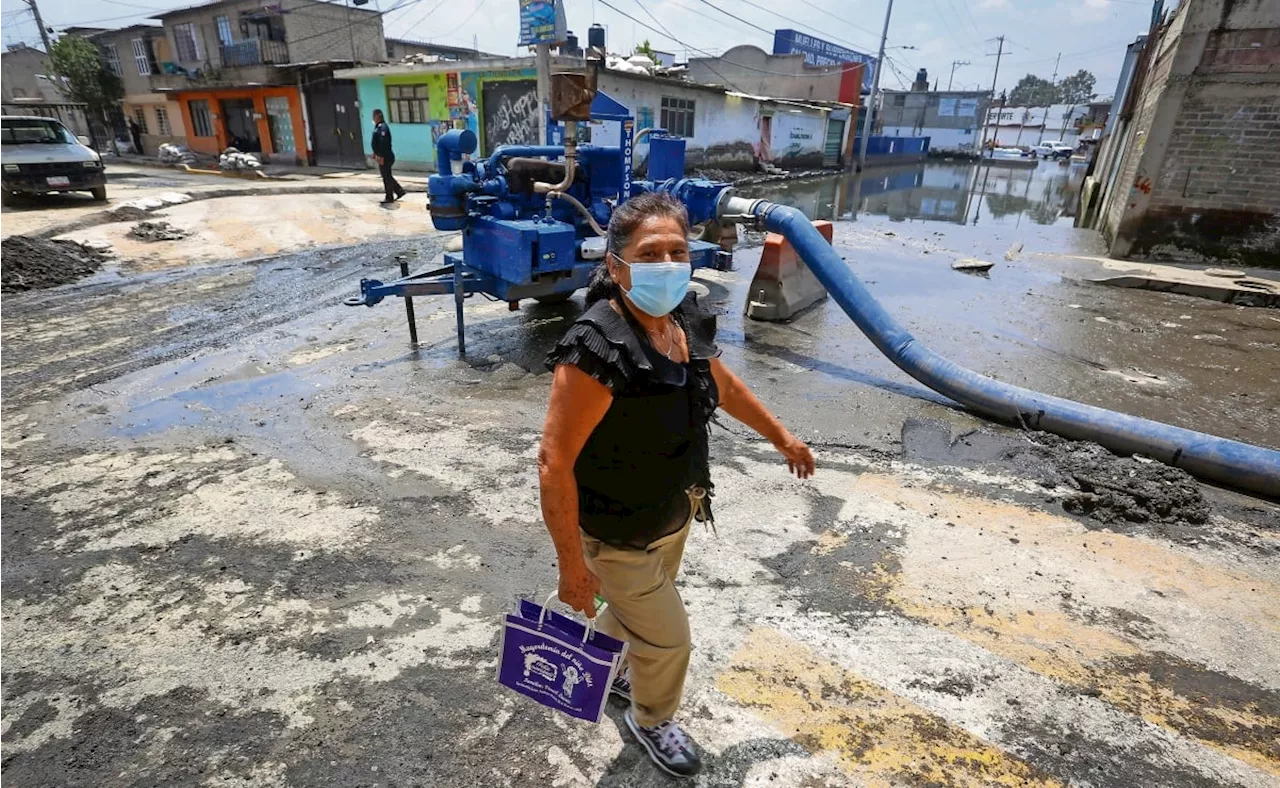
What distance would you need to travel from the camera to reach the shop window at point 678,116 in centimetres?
2273

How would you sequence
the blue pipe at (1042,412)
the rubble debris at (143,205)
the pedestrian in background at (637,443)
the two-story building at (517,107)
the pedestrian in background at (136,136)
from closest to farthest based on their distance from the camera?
the pedestrian in background at (637,443), the blue pipe at (1042,412), the rubble debris at (143,205), the two-story building at (517,107), the pedestrian in background at (136,136)

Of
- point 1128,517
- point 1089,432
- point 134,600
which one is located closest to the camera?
point 134,600

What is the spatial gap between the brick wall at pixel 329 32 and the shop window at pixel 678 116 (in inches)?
492

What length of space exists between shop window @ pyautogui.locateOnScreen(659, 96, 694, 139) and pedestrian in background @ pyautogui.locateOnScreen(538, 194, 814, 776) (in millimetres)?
22218

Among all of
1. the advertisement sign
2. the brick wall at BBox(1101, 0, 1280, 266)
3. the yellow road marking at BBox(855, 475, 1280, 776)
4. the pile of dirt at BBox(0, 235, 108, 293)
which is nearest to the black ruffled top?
the yellow road marking at BBox(855, 475, 1280, 776)

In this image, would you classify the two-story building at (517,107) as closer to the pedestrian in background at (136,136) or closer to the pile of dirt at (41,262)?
the pile of dirt at (41,262)

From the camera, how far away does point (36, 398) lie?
4707 millimetres

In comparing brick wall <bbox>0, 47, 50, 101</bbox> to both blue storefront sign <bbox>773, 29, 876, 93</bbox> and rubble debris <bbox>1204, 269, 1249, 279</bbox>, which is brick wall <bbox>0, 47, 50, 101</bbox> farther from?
rubble debris <bbox>1204, 269, 1249, 279</bbox>

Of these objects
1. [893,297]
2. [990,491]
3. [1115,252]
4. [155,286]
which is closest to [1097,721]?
[990,491]

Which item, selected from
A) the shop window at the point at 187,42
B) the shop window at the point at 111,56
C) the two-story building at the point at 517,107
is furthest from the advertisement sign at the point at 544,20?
the shop window at the point at 111,56

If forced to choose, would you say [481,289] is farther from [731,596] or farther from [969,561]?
[969,561]

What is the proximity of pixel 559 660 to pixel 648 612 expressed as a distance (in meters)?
0.28

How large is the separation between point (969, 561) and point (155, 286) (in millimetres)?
9229

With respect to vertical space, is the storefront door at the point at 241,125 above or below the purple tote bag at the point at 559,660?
above
